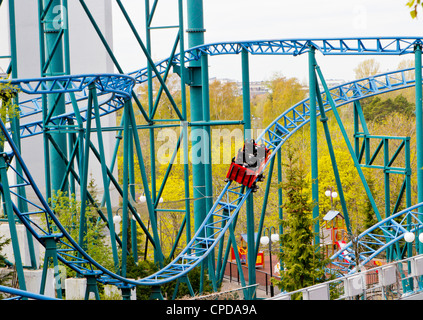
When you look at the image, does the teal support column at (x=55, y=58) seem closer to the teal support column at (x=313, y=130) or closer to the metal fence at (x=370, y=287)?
the teal support column at (x=313, y=130)

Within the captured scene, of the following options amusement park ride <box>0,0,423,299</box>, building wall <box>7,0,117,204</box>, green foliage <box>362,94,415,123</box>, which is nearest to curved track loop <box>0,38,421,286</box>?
amusement park ride <box>0,0,423,299</box>

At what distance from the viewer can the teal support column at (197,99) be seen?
18.6 metres

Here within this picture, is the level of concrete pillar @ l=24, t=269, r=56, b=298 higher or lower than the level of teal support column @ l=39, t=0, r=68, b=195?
lower

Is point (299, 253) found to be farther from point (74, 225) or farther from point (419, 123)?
point (74, 225)

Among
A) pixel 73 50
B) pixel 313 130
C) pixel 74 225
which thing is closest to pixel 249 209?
pixel 313 130

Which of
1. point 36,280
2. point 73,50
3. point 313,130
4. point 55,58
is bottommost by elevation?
point 36,280

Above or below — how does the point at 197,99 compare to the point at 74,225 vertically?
above

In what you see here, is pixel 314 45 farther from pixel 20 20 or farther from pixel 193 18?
pixel 20 20

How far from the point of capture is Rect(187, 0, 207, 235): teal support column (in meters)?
18.6

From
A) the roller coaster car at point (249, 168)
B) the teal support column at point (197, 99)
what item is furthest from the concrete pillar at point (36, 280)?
the teal support column at point (197, 99)

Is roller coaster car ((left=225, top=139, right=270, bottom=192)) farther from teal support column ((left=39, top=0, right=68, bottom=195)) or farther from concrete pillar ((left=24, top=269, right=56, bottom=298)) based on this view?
concrete pillar ((left=24, top=269, right=56, bottom=298))

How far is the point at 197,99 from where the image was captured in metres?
19.0

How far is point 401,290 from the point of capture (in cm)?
1199

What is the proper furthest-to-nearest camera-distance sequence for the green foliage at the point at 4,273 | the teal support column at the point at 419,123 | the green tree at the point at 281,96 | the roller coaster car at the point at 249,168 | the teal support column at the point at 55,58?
the green tree at the point at 281,96 → the teal support column at the point at 419,123 → the roller coaster car at the point at 249,168 → the teal support column at the point at 55,58 → the green foliage at the point at 4,273
